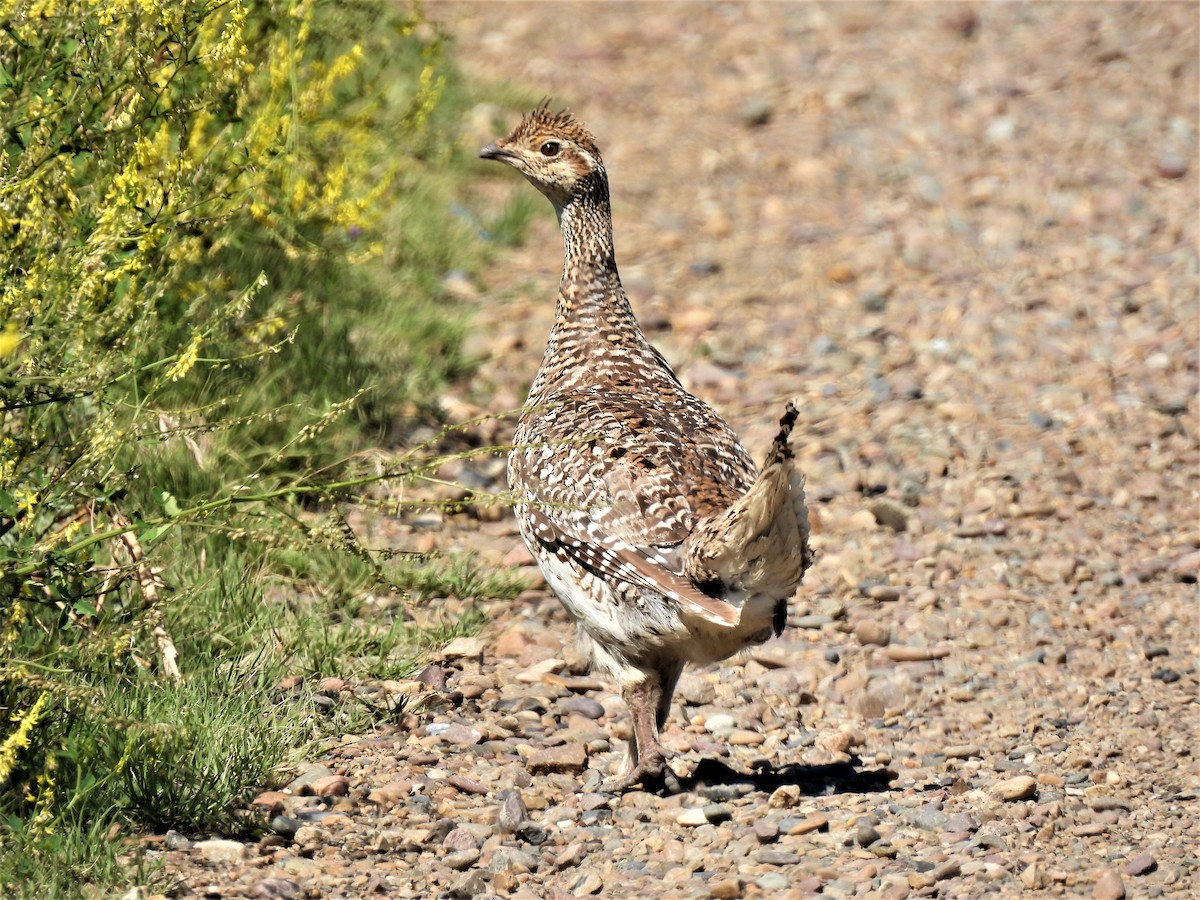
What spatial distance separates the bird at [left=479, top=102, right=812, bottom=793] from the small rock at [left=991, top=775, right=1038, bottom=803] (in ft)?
2.96

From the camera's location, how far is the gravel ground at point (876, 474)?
4.91 meters

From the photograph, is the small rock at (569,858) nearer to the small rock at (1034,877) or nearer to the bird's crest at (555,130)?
the small rock at (1034,877)

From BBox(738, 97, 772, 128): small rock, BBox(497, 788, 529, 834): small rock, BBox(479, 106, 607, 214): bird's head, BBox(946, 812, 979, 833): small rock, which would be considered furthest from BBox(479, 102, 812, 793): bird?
BBox(738, 97, 772, 128): small rock

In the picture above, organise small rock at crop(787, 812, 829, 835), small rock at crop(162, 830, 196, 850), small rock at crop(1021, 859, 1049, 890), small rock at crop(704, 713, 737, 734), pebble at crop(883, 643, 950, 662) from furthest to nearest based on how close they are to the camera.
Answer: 1. pebble at crop(883, 643, 950, 662)
2. small rock at crop(704, 713, 737, 734)
3. small rock at crop(787, 812, 829, 835)
4. small rock at crop(162, 830, 196, 850)
5. small rock at crop(1021, 859, 1049, 890)

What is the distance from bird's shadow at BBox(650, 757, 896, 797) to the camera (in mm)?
5348

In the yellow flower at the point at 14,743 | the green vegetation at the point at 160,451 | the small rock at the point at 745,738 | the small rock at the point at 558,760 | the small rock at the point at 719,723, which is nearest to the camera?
the yellow flower at the point at 14,743

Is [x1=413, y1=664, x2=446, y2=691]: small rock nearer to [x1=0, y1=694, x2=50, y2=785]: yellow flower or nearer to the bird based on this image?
the bird

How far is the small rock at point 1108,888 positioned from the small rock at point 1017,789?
62 centimetres

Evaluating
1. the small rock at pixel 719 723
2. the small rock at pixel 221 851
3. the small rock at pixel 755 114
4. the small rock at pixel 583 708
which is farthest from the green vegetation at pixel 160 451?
the small rock at pixel 755 114

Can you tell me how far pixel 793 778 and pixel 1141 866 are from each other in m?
1.24

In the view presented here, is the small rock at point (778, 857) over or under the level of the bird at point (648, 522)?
under

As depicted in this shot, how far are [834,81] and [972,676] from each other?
695cm

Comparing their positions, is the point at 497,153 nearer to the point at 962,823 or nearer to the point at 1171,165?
the point at 962,823

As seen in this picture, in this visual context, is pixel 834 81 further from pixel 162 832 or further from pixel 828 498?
pixel 162 832
